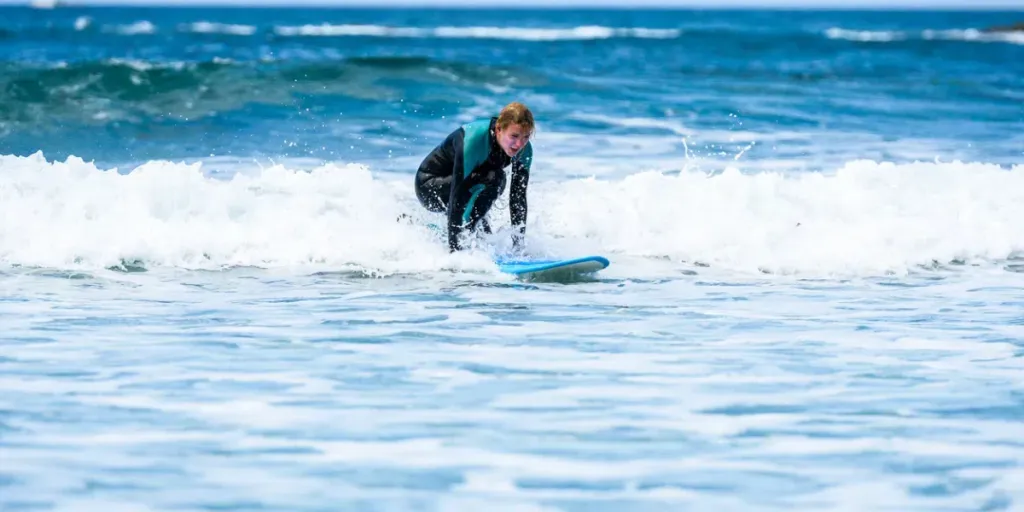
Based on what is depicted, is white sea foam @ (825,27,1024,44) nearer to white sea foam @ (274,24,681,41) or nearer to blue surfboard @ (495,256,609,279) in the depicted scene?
white sea foam @ (274,24,681,41)

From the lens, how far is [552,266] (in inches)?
293

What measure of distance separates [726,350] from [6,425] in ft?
10.1

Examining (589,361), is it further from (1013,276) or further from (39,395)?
(1013,276)

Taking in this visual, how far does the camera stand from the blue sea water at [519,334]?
4102 millimetres

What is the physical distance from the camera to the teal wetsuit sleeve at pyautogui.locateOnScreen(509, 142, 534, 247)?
759 cm

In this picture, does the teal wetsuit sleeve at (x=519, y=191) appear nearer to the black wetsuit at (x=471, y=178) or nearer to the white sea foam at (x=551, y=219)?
the black wetsuit at (x=471, y=178)

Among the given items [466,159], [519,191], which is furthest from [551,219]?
[466,159]

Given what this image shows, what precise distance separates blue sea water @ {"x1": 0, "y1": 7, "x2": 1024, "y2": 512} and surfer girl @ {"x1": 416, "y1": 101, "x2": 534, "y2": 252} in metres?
0.22

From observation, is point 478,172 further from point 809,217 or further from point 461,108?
Result: point 461,108

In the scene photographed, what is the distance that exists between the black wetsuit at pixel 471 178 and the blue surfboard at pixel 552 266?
31 centimetres

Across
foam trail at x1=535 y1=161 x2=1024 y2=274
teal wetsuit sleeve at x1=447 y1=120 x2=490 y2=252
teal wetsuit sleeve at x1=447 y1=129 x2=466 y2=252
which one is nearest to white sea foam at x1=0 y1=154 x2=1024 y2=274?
foam trail at x1=535 y1=161 x2=1024 y2=274

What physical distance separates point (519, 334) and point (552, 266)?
1.40m

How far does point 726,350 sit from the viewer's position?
577 cm

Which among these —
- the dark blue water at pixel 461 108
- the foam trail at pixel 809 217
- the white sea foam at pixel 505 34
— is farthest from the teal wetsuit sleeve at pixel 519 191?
A: the white sea foam at pixel 505 34
